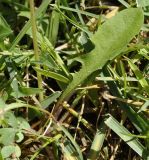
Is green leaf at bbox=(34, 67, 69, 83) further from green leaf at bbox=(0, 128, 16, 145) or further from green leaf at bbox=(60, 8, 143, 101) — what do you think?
green leaf at bbox=(0, 128, 16, 145)

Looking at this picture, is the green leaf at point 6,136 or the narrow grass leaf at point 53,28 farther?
the narrow grass leaf at point 53,28

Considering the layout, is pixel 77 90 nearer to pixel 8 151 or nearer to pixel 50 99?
pixel 50 99

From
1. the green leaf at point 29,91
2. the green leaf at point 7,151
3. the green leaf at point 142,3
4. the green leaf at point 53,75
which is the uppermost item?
the green leaf at point 142,3

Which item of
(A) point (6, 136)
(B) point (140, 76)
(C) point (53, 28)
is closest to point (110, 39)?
(B) point (140, 76)

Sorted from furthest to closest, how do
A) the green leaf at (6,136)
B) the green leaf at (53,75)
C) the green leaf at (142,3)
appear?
1. the green leaf at (142,3)
2. the green leaf at (53,75)
3. the green leaf at (6,136)

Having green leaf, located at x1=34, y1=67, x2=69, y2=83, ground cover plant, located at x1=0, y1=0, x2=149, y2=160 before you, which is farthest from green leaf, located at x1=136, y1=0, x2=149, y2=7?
green leaf, located at x1=34, y1=67, x2=69, y2=83

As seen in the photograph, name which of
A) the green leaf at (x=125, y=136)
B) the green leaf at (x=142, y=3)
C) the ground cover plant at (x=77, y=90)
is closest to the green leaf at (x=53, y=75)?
the ground cover plant at (x=77, y=90)

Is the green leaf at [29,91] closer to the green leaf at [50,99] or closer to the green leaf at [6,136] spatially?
the green leaf at [50,99]

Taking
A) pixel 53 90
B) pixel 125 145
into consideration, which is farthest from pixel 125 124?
pixel 53 90
